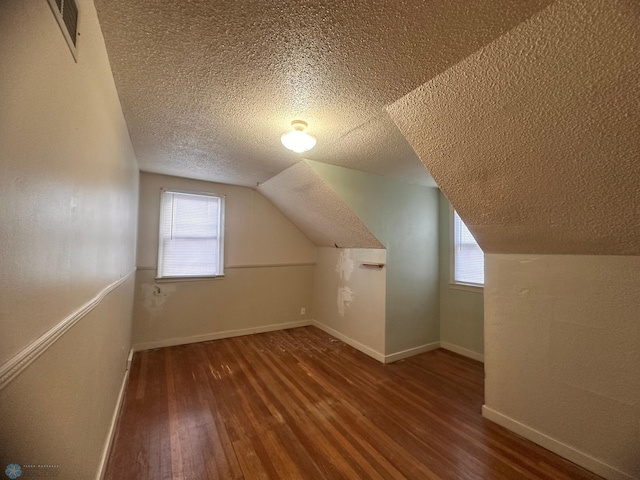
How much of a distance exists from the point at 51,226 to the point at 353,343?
342 cm

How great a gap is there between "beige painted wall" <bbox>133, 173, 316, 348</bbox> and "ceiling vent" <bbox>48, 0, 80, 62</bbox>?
2852 mm

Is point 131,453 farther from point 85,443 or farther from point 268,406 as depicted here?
point 268,406

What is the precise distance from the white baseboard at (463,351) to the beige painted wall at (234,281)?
7.17 ft

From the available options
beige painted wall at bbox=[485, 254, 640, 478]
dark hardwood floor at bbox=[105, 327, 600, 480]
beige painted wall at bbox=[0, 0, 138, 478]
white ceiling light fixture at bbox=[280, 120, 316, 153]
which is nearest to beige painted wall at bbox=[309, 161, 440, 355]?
dark hardwood floor at bbox=[105, 327, 600, 480]

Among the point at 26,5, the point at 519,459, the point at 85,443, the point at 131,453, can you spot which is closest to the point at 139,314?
the point at 131,453

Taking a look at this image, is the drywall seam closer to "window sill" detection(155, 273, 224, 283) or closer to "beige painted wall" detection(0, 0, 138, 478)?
"beige painted wall" detection(0, 0, 138, 478)

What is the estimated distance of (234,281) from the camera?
155 inches

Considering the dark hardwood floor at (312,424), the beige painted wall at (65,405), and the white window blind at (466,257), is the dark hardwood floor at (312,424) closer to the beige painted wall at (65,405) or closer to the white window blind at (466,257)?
the beige painted wall at (65,405)

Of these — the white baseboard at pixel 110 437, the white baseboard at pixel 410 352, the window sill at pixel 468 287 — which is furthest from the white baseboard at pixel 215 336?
the window sill at pixel 468 287

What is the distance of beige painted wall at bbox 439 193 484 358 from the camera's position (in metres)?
3.19

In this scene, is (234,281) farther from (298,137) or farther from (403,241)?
(298,137)

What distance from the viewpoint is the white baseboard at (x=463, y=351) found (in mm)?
3145

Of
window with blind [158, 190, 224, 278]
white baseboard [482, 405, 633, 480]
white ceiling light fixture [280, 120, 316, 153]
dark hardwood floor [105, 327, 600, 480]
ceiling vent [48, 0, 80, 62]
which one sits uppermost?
white ceiling light fixture [280, 120, 316, 153]

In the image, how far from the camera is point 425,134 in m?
1.62
